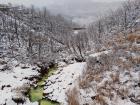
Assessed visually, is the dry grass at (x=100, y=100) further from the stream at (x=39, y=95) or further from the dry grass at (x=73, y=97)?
the stream at (x=39, y=95)

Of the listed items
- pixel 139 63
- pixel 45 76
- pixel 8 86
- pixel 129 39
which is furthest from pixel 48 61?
pixel 139 63

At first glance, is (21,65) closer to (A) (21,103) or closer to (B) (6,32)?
(A) (21,103)

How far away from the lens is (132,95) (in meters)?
40.5

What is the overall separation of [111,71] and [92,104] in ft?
29.1

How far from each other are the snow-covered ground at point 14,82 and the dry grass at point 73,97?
8.31 metres

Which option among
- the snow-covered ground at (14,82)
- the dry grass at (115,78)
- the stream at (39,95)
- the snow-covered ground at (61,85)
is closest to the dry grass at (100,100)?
the dry grass at (115,78)

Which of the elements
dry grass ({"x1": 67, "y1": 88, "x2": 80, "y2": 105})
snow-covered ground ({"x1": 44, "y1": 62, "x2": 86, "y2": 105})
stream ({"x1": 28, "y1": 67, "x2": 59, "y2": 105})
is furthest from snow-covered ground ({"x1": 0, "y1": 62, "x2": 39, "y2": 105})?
dry grass ({"x1": 67, "y1": 88, "x2": 80, "y2": 105})

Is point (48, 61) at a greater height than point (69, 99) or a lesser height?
lesser

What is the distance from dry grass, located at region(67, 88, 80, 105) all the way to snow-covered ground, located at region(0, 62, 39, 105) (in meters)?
8.31

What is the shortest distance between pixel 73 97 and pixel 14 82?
23182 millimetres

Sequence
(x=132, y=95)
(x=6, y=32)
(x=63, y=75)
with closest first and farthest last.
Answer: (x=132, y=95)
(x=63, y=75)
(x=6, y=32)

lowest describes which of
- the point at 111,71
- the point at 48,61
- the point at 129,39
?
the point at 48,61

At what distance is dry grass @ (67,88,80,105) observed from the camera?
1806 inches

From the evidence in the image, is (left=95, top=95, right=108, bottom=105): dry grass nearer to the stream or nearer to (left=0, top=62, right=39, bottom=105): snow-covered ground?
the stream
